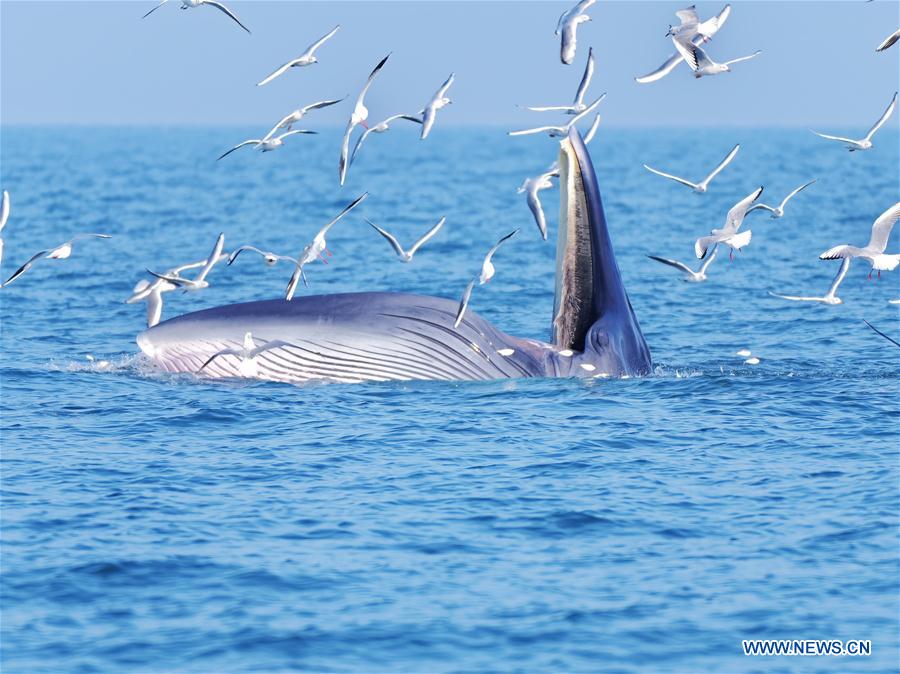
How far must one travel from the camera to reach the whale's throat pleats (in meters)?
22.4

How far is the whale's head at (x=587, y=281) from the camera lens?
73.5 feet

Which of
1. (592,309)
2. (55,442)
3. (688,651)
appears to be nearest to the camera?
(688,651)

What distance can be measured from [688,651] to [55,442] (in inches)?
408

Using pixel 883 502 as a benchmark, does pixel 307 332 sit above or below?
above

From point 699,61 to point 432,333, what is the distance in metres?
5.53

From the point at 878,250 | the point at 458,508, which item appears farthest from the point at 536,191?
the point at 458,508

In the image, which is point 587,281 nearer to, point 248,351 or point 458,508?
point 248,351

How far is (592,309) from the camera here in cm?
2300

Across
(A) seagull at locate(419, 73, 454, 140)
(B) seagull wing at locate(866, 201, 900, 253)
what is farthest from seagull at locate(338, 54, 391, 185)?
(B) seagull wing at locate(866, 201, 900, 253)

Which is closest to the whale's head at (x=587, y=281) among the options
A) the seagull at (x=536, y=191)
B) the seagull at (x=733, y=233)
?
the seagull at (x=536, y=191)

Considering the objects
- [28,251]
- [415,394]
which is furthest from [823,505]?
[28,251]

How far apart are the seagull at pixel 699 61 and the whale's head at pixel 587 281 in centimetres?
185

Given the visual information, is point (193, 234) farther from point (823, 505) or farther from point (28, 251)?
point (823, 505)

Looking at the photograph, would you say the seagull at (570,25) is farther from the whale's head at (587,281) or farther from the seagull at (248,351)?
the seagull at (248,351)
